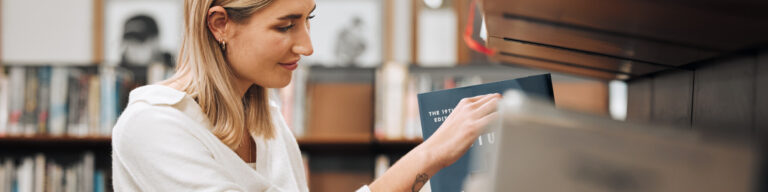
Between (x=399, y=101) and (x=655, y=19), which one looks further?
(x=399, y=101)

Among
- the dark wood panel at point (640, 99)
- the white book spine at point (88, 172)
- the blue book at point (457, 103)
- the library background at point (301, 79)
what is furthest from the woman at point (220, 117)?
the white book spine at point (88, 172)

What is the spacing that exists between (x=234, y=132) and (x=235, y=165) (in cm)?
6

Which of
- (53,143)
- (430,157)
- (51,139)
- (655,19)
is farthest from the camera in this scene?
(53,143)

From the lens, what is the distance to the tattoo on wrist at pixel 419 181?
74 centimetres

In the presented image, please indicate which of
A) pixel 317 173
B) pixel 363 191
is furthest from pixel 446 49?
pixel 363 191

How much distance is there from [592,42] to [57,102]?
7.24 feet

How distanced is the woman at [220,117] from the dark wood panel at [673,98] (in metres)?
0.30

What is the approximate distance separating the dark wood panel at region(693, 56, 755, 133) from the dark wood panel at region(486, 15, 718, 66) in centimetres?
2

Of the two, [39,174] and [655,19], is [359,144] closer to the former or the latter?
[39,174]

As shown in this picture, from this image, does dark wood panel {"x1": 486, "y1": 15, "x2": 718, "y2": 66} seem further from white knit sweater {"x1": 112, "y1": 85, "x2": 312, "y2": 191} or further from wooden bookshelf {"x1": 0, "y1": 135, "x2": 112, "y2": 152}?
wooden bookshelf {"x1": 0, "y1": 135, "x2": 112, "y2": 152}

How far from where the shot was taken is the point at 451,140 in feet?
2.15

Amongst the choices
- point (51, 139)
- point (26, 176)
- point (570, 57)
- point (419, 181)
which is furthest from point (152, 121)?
point (26, 176)

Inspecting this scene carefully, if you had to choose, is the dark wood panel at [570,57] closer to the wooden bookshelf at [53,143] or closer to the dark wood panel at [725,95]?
the dark wood panel at [725,95]

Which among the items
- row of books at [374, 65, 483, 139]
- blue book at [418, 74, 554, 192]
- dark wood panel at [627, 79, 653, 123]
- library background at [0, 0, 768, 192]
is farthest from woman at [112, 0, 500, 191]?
row of books at [374, 65, 483, 139]
